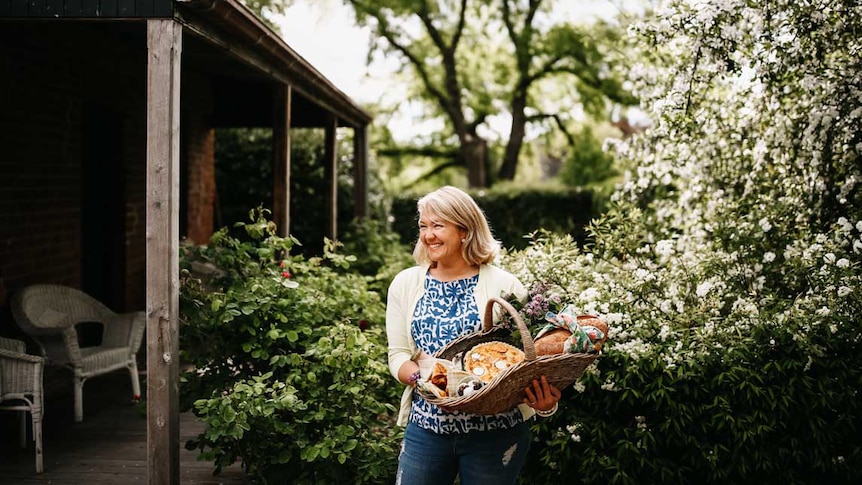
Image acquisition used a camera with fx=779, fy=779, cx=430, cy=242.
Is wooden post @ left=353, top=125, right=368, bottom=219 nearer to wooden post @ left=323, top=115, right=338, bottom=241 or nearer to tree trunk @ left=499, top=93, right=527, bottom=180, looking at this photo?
wooden post @ left=323, top=115, right=338, bottom=241

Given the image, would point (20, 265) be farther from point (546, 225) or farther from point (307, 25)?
point (307, 25)

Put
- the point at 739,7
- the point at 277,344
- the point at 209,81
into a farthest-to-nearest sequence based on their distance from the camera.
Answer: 1. the point at 209,81
2. the point at 739,7
3. the point at 277,344

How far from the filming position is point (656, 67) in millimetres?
7379

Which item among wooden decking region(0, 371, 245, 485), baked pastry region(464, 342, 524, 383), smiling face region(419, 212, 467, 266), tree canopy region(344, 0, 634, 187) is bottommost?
wooden decking region(0, 371, 245, 485)

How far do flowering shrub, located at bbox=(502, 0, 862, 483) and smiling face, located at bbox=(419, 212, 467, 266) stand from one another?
1687mm

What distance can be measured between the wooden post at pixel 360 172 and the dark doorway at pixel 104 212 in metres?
4.10

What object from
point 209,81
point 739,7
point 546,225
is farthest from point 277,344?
point 546,225

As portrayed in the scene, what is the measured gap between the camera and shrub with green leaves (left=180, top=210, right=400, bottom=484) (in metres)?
3.88

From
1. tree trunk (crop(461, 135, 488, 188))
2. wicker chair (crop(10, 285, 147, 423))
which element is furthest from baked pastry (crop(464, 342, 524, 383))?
tree trunk (crop(461, 135, 488, 188))

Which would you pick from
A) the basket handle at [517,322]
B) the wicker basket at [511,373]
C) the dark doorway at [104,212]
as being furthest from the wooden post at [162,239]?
the dark doorway at [104,212]

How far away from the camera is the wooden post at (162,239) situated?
12.2 ft

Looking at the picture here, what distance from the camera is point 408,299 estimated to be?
9.20 feet

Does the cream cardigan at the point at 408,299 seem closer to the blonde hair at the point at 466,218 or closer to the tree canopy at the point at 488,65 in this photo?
the blonde hair at the point at 466,218

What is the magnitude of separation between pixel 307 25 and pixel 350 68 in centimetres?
245
